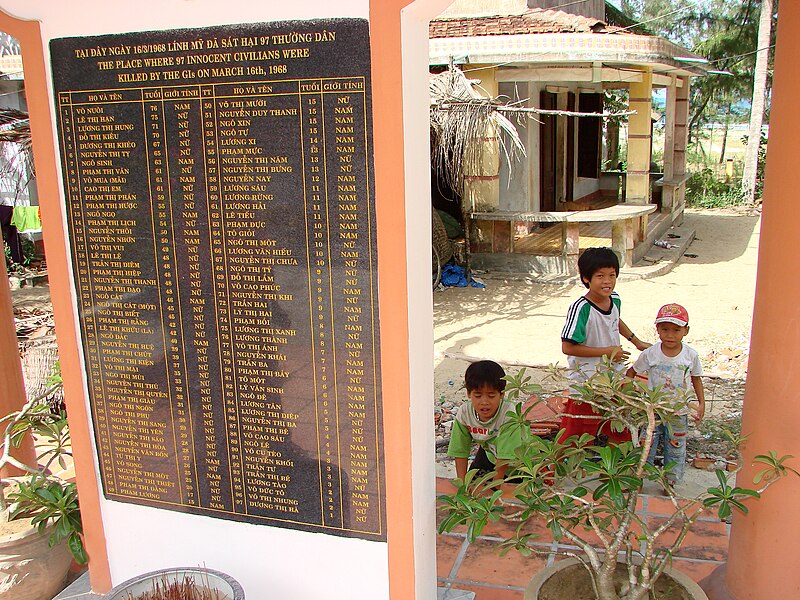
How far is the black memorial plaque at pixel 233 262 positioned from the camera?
2555 millimetres

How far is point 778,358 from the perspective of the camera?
2721 mm

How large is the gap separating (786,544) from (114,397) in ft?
8.80

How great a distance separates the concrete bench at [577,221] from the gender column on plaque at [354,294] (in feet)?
23.8

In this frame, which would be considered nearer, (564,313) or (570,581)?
(570,581)

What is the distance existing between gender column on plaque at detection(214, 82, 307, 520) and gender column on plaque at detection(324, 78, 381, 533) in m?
0.16

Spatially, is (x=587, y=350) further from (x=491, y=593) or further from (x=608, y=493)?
Answer: (x=608, y=493)

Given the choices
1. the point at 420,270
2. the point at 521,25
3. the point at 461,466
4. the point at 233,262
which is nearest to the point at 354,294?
the point at 420,270

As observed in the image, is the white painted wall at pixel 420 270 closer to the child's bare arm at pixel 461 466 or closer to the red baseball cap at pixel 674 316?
the child's bare arm at pixel 461 466

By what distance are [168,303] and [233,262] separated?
345 mm

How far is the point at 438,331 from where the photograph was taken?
26.7 ft

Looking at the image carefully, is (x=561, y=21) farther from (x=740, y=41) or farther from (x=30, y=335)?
(x=740, y=41)

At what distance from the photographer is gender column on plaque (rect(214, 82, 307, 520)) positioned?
2605 millimetres

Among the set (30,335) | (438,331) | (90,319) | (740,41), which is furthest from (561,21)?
(740,41)

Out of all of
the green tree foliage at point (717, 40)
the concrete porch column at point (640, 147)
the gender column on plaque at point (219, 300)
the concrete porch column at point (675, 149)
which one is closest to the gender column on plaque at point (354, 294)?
the gender column on plaque at point (219, 300)
